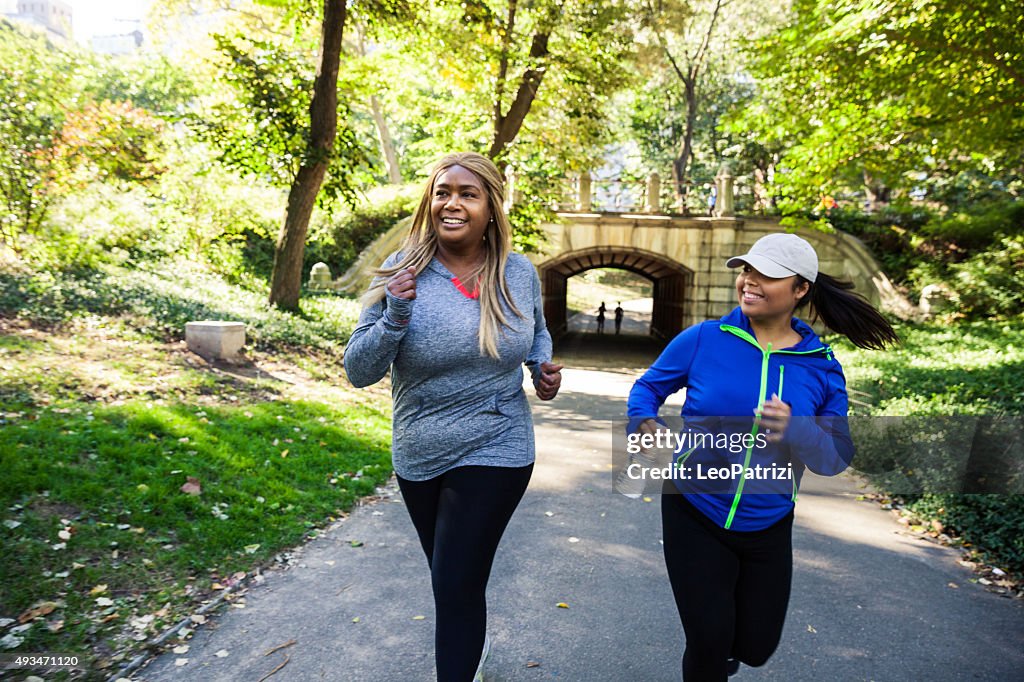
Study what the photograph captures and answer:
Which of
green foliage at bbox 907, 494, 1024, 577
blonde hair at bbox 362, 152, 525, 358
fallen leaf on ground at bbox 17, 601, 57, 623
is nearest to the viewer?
blonde hair at bbox 362, 152, 525, 358

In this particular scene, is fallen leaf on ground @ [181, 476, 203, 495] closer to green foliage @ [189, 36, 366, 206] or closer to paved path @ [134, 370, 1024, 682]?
paved path @ [134, 370, 1024, 682]

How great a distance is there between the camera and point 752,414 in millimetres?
2320

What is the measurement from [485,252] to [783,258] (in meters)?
1.11

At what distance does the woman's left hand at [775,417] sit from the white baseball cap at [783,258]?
468 mm

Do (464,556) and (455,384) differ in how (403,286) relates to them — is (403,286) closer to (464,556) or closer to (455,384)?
(455,384)

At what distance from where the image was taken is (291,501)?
5.27 metres

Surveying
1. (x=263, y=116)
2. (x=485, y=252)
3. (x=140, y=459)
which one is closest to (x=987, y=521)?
(x=485, y=252)

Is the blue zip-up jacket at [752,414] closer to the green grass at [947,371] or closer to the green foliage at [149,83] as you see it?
the green grass at [947,371]

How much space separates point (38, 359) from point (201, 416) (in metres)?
1.91

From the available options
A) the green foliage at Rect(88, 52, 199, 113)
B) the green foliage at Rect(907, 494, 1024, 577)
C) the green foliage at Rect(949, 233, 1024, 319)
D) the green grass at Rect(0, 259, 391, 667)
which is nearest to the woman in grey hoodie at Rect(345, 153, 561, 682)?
the green grass at Rect(0, 259, 391, 667)

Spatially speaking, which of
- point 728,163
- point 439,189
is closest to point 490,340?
point 439,189

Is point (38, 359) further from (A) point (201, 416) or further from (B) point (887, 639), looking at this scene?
(B) point (887, 639)

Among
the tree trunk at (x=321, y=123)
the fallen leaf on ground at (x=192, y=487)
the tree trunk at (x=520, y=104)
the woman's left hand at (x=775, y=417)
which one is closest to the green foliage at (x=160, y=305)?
the tree trunk at (x=321, y=123)

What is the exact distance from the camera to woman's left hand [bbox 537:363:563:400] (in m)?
2.63
